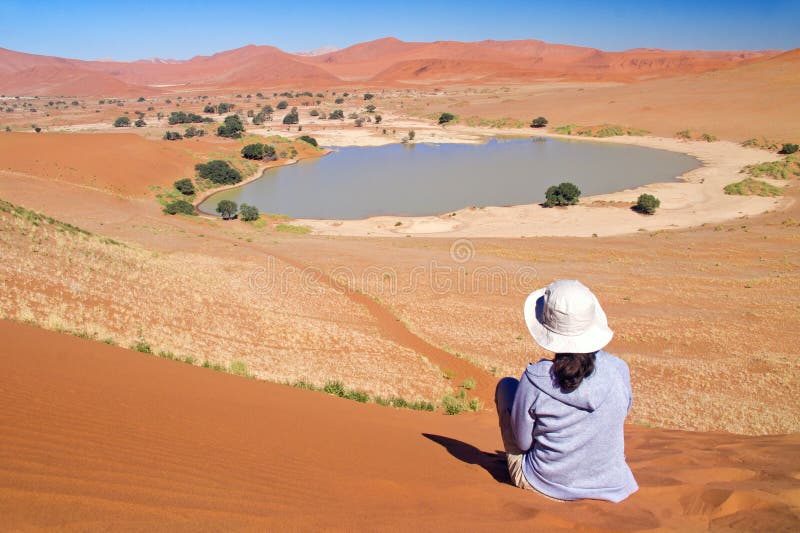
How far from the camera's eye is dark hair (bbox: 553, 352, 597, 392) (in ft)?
10.6

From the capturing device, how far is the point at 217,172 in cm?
4628

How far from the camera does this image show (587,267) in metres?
21.3

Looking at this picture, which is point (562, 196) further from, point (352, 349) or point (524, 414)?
point (524, 414)

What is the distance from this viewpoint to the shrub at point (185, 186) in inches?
1658

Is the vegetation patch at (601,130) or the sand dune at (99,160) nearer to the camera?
the sand dune at (99,160)

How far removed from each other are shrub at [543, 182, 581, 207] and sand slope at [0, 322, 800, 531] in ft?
113

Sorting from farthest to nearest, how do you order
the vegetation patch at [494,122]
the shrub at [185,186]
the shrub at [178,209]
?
1. the vegetation patch at [494,122]
2. the shrub at [185,186]
3. the shrub at [178,209]

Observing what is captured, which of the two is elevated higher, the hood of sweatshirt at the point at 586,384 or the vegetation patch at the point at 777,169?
the vegetation patch at the point at 777,169

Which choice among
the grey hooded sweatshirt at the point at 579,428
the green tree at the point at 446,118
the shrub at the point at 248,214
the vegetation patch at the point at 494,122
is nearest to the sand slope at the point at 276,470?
the grey hooded sweatshirt at the point at 579,428

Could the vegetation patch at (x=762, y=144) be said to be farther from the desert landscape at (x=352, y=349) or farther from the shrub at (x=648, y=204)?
the shrub at (x=648, y=204)

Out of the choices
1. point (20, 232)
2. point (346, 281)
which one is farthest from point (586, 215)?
point (20, 232)

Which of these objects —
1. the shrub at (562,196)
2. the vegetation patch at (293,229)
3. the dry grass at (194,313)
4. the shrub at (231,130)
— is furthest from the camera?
the shrub at (231,130)

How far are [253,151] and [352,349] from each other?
151ft

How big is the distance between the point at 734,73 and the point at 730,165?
191 ft
